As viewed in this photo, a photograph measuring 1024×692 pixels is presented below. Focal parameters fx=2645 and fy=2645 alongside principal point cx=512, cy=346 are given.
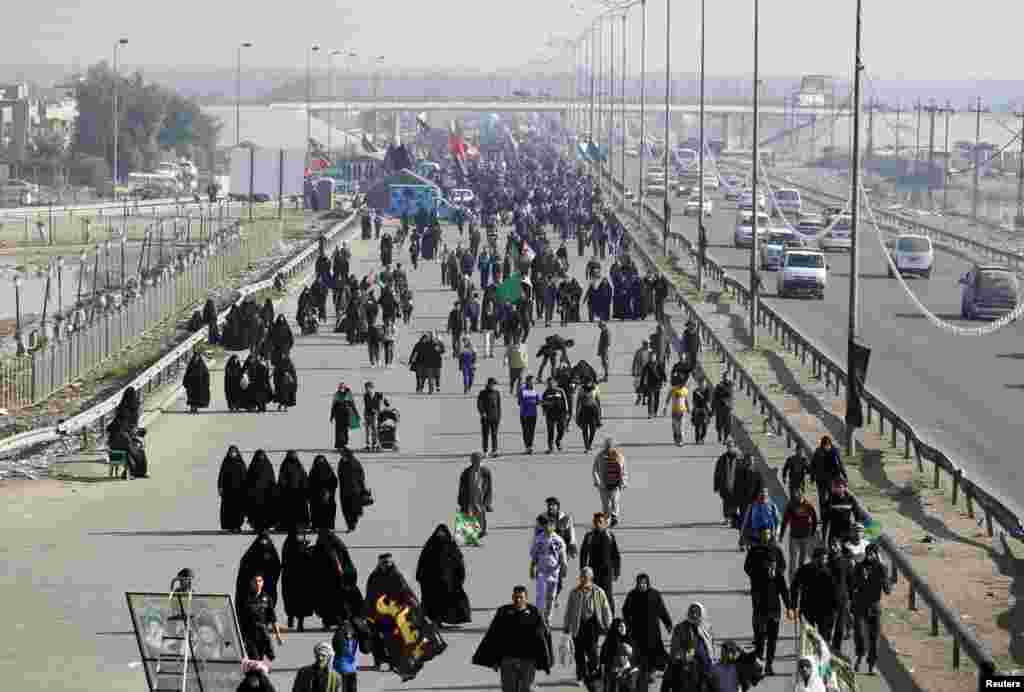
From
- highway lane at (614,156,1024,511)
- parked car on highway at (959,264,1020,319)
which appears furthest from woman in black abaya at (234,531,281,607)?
parked car on highway at (959,264,1020,319)

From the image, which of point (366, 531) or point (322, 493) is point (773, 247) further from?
point (322, 493)

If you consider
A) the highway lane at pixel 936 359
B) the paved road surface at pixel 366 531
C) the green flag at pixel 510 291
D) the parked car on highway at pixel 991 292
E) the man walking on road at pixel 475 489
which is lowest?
the paved road surface at pixel 366 531

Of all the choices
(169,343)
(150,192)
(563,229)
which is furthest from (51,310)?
(150,192)

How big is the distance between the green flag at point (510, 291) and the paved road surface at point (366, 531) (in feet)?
19.7

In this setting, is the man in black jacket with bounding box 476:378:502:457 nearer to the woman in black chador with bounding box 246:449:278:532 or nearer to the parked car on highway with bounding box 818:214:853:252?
the woman in black chador with bounding box 246:449:278:532

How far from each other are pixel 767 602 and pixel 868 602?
0.73 meters

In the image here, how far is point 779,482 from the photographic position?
2880 cm

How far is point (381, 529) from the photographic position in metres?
26.3

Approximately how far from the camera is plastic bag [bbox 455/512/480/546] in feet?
80.4

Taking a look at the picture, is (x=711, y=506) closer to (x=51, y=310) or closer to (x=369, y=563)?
(x=369, y=563)

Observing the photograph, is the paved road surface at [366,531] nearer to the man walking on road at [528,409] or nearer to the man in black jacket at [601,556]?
the man walking on road at [528,409]

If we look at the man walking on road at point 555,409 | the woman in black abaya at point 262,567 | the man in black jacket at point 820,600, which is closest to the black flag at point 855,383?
the man walking on road at point 555,409

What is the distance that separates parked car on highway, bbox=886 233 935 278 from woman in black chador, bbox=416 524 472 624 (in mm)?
52843

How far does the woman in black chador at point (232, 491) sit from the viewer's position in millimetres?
24969
